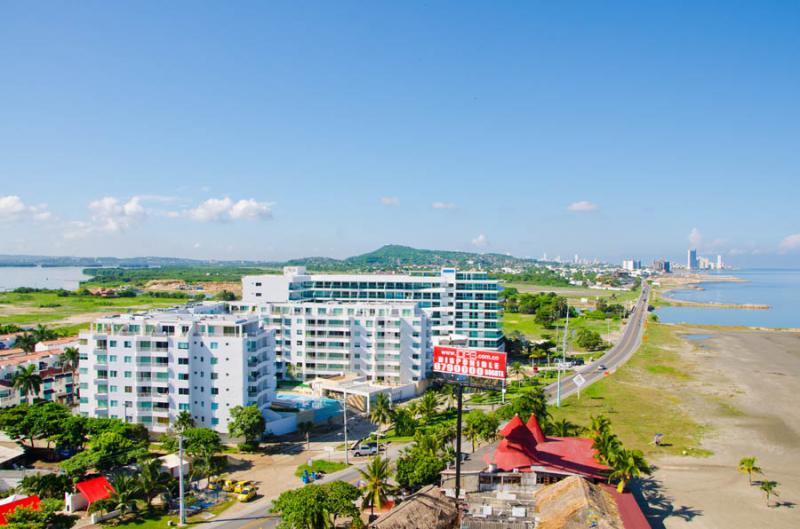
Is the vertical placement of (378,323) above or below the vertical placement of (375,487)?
above

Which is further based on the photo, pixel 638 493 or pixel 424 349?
pixel 424 349

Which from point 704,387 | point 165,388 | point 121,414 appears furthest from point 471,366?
point 704,387

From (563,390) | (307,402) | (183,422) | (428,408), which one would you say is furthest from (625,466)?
(563,390)

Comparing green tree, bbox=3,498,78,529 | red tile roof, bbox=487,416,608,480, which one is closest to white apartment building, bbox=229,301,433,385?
red tile roof, bbox=487,416,608,480

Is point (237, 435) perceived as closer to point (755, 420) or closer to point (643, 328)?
point (755, 420)

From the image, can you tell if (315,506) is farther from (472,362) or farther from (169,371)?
(169,371)
